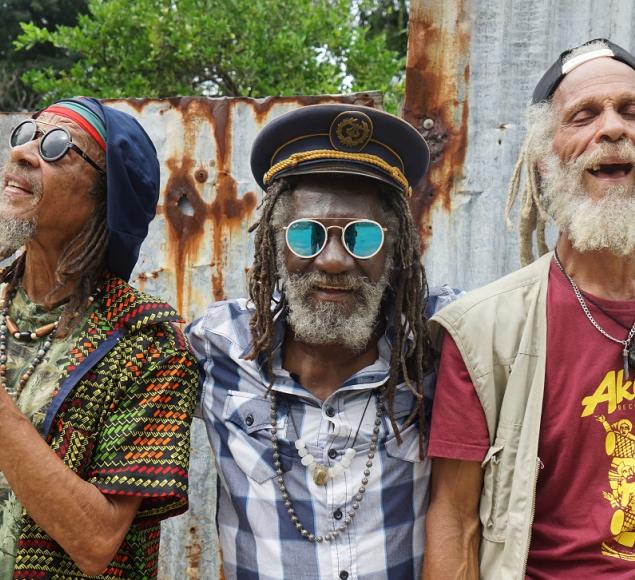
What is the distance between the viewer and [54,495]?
6.47ft

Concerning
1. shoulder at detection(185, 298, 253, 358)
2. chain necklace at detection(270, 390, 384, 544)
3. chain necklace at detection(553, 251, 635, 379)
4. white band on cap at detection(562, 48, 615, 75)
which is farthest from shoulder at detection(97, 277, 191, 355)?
white band on cap at detection(562, 48, 615, 75)

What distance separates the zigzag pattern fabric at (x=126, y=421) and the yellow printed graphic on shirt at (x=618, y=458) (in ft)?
3.95

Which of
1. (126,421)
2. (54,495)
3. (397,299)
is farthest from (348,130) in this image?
(54,495)

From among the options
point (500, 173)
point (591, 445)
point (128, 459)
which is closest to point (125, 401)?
point (128, 459)

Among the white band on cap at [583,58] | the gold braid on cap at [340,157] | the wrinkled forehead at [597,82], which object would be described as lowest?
the gold braid on cap at [340,157]

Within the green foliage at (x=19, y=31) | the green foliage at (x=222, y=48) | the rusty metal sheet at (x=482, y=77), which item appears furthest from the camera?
the green foliage at (x=19, y=31)

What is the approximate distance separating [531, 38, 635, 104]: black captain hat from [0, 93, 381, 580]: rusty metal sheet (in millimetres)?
1222

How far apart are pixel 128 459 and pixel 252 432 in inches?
16.5

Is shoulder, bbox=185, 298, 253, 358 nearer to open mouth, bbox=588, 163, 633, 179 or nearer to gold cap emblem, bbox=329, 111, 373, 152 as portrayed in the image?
gold cap emblem, bbox=329, 111, 373, 152

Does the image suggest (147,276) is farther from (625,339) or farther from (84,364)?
(625,339)

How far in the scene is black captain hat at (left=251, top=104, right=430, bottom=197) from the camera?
2.43m

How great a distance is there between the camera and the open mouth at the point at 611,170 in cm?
228

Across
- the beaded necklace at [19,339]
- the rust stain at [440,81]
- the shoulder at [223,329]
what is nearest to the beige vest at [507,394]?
the shoulder at [223,329]

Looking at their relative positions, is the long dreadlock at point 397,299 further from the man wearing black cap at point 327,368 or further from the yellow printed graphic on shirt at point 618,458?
the yellow printed graphic on shirt at point 618,458
